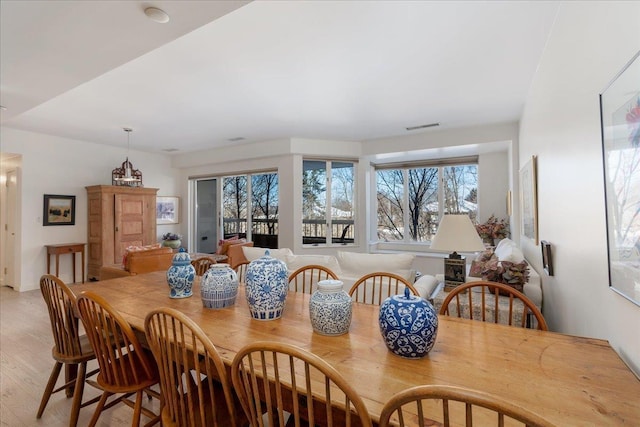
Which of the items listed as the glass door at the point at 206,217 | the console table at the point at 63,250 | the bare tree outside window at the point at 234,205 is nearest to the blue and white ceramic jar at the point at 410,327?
the bare tree outside window at the point at 234,205

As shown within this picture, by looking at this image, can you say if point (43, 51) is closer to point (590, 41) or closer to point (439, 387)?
point (439, 387)

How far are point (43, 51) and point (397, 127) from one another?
13.7 ft

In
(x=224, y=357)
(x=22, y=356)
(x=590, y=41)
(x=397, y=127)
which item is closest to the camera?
(x=224, y=357)

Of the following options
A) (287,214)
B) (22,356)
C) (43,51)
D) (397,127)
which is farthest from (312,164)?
(22,356)

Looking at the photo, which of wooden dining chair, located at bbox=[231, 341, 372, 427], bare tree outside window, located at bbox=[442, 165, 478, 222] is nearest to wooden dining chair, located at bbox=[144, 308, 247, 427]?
wooden dining chair, located at bbox=[231, 341, 372, 427]

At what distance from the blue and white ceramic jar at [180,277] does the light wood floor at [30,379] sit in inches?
33.8

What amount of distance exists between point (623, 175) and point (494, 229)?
4473mm

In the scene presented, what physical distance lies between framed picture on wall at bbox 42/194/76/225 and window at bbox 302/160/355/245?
4.14 meters

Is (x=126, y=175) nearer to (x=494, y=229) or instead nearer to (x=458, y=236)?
(x=458, y=236)

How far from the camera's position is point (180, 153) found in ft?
22.4

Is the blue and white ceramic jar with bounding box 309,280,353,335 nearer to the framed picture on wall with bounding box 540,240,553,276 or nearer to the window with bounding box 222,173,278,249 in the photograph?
the framed picture on wall with bounding box 540,240,553,276

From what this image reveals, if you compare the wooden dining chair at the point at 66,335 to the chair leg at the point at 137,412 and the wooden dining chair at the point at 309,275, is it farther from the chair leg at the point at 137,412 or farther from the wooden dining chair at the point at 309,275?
the wooden dining chair at the point at 309,275

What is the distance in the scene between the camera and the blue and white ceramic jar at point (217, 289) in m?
1.67

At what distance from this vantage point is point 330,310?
1271 millimetres
